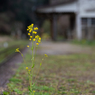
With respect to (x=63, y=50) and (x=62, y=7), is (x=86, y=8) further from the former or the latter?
(x=63, y=50)

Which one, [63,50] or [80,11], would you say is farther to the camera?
[80,11]

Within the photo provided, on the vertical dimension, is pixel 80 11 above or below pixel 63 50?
above

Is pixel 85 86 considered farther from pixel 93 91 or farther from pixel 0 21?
pixel 0 21

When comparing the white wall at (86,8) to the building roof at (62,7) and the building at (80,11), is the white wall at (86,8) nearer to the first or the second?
the building at (80,11)

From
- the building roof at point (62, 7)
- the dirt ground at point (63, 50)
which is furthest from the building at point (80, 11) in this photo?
the dirt ground at point (63, 50)

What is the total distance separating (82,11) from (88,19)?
33.6 inches

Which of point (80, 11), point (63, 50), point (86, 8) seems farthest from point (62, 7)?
point (63, 50)

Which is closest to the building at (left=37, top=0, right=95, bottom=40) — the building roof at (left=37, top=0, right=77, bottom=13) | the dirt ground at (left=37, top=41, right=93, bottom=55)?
the building roof at (left=37, top=0, right=77, bottom=13)

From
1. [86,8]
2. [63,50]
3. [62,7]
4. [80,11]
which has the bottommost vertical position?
[63,50]

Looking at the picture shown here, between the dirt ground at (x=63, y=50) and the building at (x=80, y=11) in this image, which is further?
the building at (x=80, y=11)

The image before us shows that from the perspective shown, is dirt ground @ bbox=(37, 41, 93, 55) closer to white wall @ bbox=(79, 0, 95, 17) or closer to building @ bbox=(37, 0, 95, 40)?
building @ bbox=(37, 0, 95, 40)

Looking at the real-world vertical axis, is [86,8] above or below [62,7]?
below

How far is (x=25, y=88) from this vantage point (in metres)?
2.10

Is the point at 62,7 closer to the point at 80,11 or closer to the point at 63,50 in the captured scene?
the point at 80,11
